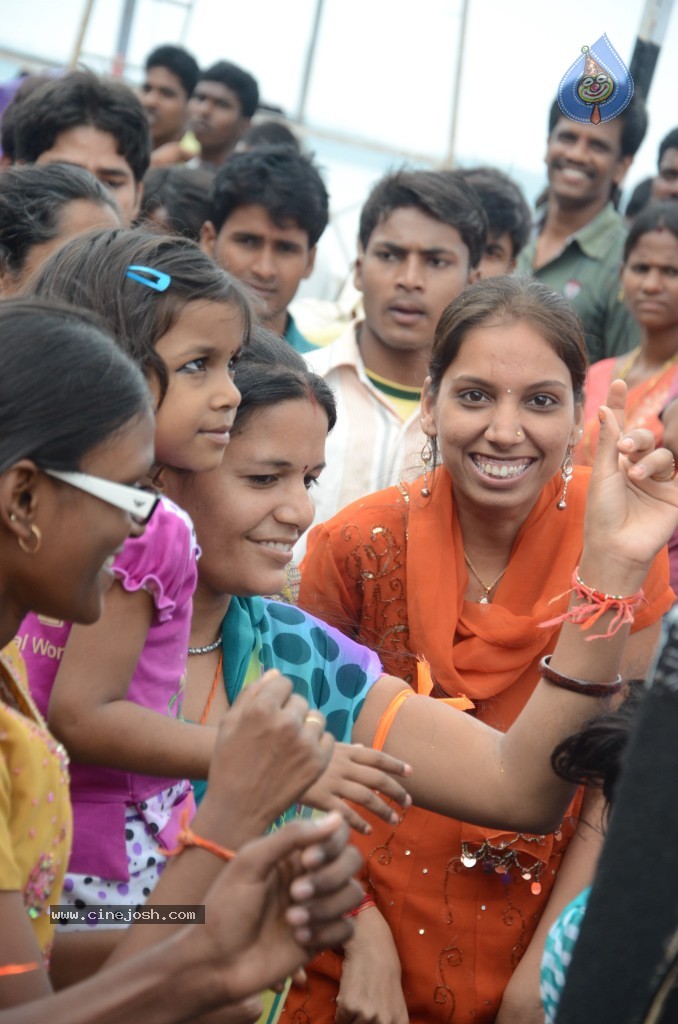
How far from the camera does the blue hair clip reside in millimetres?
2250

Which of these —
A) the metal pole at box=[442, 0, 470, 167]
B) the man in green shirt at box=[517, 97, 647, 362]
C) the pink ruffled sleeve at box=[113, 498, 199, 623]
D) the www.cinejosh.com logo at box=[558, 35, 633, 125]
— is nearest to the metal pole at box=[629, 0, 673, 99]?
the man in green shirt at box=[517, 97, 647, 362]

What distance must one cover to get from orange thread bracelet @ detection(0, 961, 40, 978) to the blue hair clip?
1201 mm

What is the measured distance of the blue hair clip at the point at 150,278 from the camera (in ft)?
7.38

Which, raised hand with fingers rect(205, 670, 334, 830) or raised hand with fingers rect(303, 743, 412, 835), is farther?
raised hand with fingers rect(303, 743, 412, 835)

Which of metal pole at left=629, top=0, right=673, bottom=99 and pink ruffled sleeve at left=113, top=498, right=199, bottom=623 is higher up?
metal pole at left=629, top=0, right=673, bottom=99

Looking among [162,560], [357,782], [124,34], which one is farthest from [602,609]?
[124,34]

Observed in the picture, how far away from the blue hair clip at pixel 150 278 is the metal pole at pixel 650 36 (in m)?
3.56

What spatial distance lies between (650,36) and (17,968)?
4776 millimetres

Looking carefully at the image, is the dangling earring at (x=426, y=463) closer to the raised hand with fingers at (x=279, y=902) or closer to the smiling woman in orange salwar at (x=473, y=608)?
the smiling woman in orange salwar at (x=473, y=608)

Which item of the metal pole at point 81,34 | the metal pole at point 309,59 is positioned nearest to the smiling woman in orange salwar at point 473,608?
the metal pole at point 309,59

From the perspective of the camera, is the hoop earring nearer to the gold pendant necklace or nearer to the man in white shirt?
the gold pendant necklace

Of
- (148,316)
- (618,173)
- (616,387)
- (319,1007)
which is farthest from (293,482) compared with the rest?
(618,173)

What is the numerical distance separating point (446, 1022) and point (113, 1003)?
4.45 feet

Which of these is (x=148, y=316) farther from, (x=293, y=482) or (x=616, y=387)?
(x=616, y=387)
